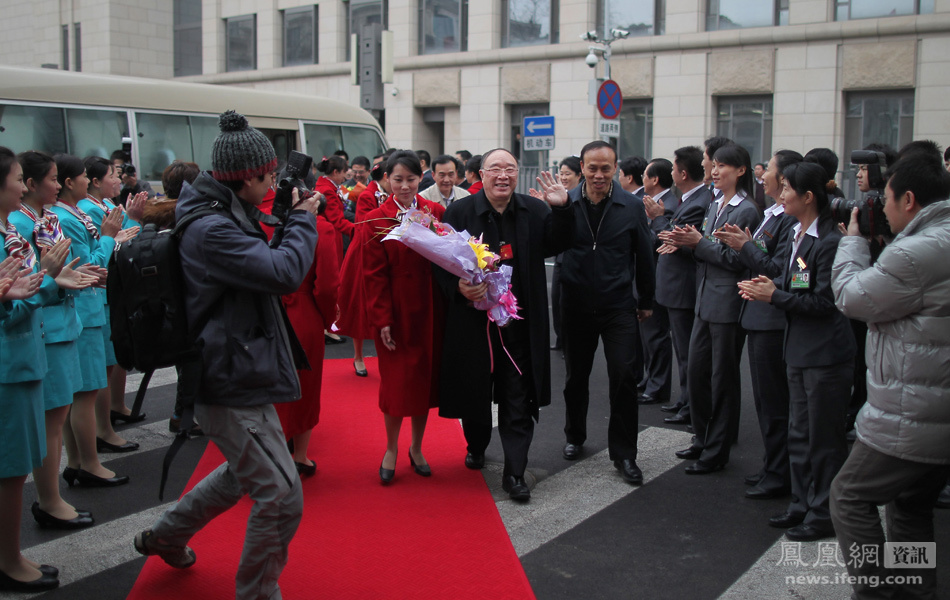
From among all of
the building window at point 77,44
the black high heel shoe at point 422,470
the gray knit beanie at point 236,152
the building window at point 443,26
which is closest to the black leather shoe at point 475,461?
the black high heel shoe at point 422,470

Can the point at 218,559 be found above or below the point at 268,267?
below

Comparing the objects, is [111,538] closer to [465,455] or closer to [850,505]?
[465,455]

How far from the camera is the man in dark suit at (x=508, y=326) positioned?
197 inches

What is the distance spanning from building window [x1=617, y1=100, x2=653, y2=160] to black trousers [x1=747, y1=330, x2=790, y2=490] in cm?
1776

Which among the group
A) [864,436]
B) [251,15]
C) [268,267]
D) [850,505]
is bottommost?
[850,505]

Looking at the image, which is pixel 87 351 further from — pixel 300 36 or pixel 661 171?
pixel 300 36

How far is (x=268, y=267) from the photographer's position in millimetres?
3188

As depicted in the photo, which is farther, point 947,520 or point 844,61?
point 844,61

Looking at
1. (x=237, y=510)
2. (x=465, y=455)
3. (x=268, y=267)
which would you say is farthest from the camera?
(x=465, y=455)

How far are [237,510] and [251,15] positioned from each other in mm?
27750

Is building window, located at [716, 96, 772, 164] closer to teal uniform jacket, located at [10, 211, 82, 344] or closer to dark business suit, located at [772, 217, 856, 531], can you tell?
dark business suit, located at [772, 217, 856, 531]

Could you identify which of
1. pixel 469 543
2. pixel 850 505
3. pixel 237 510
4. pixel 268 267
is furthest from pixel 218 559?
pixel 850 505

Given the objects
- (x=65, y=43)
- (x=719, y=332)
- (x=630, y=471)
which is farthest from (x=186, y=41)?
(x=630, y=471)

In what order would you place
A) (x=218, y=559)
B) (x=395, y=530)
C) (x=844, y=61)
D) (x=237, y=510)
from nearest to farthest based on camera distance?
(x=218, y=559), (x=395, y=530), (x=237, y=510), (x=844, y=61)
